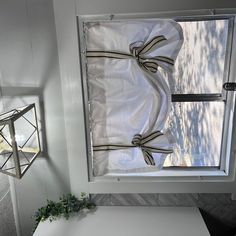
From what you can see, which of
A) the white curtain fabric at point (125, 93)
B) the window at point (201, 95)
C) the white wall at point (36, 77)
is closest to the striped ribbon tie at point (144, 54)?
the white curtain fabric at point (125, 93)

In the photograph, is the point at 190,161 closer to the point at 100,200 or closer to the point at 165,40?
the point at 100,200

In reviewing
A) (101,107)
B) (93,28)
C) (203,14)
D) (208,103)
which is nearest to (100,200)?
(101,107)

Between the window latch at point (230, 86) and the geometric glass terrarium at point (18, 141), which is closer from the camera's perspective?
the geometric glass terrarium at point (18, 141)

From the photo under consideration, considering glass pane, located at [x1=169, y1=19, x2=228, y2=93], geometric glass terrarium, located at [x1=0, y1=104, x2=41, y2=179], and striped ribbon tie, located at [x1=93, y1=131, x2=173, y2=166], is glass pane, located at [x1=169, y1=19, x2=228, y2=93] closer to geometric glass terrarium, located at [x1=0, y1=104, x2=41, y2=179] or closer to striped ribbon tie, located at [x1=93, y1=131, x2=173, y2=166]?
striped ribbon tie, located at [x1=93, y1=131, x2=173, y2=166]

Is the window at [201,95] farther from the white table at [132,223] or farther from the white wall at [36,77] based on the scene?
the white wall at [36,77]

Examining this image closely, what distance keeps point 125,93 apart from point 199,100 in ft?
1.26

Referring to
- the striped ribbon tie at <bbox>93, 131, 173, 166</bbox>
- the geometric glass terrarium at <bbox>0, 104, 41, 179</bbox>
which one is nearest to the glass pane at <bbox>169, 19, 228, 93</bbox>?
the striped ribbon tie at <bbox>93, 131, 173, 166</bbox>

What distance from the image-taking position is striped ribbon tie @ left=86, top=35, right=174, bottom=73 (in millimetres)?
1230

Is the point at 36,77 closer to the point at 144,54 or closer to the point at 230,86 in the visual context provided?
the point at 144,54

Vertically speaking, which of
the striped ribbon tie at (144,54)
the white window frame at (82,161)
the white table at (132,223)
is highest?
the striped ribbon tie at (144,54)

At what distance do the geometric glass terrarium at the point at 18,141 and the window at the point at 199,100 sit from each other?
272 millimetres

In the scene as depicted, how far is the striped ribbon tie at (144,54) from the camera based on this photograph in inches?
48.4

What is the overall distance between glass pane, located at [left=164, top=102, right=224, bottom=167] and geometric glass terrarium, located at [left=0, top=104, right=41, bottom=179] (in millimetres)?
691

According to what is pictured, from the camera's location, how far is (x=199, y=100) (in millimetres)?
1371
